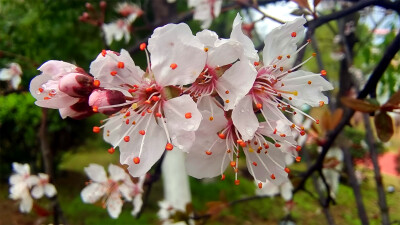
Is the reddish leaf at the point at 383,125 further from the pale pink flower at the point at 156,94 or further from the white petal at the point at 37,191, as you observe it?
the white petal at the point at 37,191

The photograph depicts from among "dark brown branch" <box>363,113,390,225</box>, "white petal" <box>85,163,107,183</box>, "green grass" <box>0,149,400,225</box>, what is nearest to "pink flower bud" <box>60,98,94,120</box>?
"white petal" <box>85,163,107,183</box>

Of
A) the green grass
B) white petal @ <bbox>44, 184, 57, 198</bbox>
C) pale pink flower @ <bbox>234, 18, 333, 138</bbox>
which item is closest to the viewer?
pale pink flower @ <bbox>234, 18, 333, 138</bbox>

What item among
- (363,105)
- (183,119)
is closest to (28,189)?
(183,119)

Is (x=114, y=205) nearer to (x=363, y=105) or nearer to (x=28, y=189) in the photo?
(x=28, y=189)

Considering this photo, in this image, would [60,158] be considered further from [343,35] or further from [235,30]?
[235,30]

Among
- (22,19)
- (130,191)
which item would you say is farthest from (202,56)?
(22,19)

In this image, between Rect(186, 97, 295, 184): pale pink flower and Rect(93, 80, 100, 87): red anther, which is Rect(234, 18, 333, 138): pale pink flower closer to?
Rect(186, 97, 295, 184): pale pink flower
